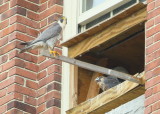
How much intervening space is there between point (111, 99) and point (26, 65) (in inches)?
48.1

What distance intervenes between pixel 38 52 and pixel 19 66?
32 cm

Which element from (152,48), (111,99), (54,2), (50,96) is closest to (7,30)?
(54,2)

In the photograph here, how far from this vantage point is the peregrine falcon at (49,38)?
923cm

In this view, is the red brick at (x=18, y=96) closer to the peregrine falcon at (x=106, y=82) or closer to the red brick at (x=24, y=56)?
the red brick at (x=24, y=56)

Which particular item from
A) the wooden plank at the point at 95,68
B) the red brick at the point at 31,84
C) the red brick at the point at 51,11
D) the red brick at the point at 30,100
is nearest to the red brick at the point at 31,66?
the red brick at the point at 31,84

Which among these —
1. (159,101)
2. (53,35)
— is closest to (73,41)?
(53,35)

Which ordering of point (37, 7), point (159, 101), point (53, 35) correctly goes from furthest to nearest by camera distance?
point (37, 7) < point (53, 35) < point (159, 101)

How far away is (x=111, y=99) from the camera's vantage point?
888 centimetres

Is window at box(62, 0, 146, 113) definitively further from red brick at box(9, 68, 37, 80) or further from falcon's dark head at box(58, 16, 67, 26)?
red brick at box(9, 68, 37, 80)

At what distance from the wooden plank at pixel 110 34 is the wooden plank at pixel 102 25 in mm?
34

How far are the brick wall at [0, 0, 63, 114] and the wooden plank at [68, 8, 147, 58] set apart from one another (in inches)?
10.4

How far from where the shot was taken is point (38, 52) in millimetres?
9898

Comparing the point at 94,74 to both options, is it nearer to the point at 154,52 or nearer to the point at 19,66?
the point at 19,66

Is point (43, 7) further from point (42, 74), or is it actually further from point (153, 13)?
point (153, 13)
